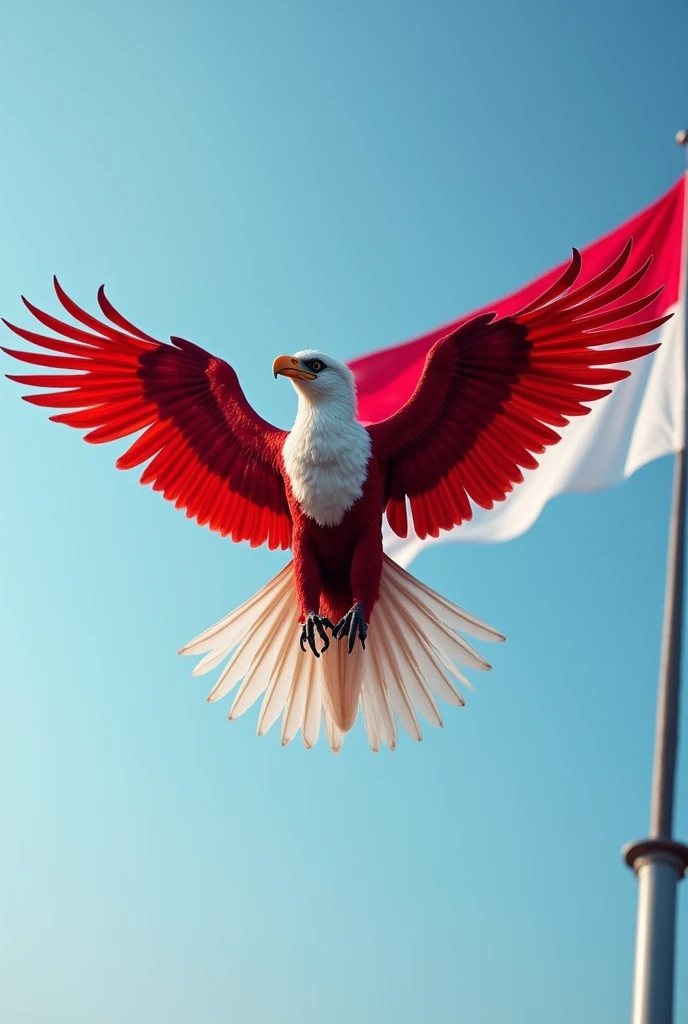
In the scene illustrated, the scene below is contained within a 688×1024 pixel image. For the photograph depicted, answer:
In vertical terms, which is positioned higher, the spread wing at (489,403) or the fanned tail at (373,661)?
the spread wing at (489,403)

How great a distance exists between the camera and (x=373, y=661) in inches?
144

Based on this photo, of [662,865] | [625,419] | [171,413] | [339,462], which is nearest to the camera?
[339,462]

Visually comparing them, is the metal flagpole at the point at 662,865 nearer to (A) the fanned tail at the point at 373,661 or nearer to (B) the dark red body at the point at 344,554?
(A) the fanned tail at the point at 373,661

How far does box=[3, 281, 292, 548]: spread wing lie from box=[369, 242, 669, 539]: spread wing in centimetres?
45

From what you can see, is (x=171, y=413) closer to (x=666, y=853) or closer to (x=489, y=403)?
(x=489, y=403)

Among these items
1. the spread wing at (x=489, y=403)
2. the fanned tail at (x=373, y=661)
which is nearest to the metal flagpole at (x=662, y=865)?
the fanned tail at (x=373, y=661)

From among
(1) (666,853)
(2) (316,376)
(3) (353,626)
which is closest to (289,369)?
(2) (316,376)

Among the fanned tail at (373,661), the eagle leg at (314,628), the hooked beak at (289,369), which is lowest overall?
the eagle leg at (314,628)

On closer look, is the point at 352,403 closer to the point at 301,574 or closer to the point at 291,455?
the point at 291,455

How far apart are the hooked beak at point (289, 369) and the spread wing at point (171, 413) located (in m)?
0.30

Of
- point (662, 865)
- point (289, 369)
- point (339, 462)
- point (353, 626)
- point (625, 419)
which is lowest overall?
point (353, 626)

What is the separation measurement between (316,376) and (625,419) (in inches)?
149

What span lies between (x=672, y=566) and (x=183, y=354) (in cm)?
270

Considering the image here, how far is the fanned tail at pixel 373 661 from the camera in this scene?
3.59 metres
